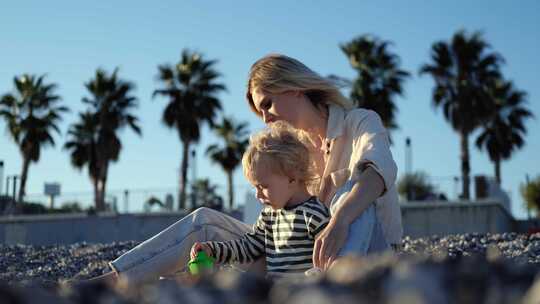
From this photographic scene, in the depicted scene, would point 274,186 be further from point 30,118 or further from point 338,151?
point 30,118

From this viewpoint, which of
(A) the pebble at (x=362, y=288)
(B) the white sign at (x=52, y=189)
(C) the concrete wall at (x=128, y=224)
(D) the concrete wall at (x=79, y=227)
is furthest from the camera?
(B) the white sign at (x=52, y=189)

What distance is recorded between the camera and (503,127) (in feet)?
123

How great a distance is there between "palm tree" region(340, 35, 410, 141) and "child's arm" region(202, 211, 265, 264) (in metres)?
29.3

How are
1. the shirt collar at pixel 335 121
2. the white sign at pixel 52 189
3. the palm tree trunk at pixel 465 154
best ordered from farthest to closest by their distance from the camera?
the palm tree trunk at pixel 465 154
the white sign at pixel 52 189
the shirt collar at pixel 335 121

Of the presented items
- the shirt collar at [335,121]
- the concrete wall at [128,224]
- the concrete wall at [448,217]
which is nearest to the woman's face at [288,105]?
the shirt collar at [335,121]

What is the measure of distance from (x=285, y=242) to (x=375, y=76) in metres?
30.4

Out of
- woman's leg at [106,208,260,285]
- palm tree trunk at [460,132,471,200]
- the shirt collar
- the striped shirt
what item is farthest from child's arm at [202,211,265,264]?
palm tree trunk at [460,132,471,200]

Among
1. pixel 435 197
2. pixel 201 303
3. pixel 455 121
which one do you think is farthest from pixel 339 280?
pixel 455 121

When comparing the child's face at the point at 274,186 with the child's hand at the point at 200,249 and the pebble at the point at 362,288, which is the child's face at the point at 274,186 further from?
the pebble at the point at 362,288

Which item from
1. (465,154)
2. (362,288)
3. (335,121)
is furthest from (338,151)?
(465,154)

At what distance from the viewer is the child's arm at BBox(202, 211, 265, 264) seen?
3.49 meters

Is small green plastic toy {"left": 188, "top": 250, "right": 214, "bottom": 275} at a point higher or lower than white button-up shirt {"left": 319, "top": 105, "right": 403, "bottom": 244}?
lower

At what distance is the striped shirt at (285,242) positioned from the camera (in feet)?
10.9

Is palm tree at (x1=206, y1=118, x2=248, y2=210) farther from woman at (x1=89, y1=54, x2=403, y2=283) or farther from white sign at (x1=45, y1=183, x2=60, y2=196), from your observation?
woman at (x1=89, y1=54, x2=403, y2=283)
